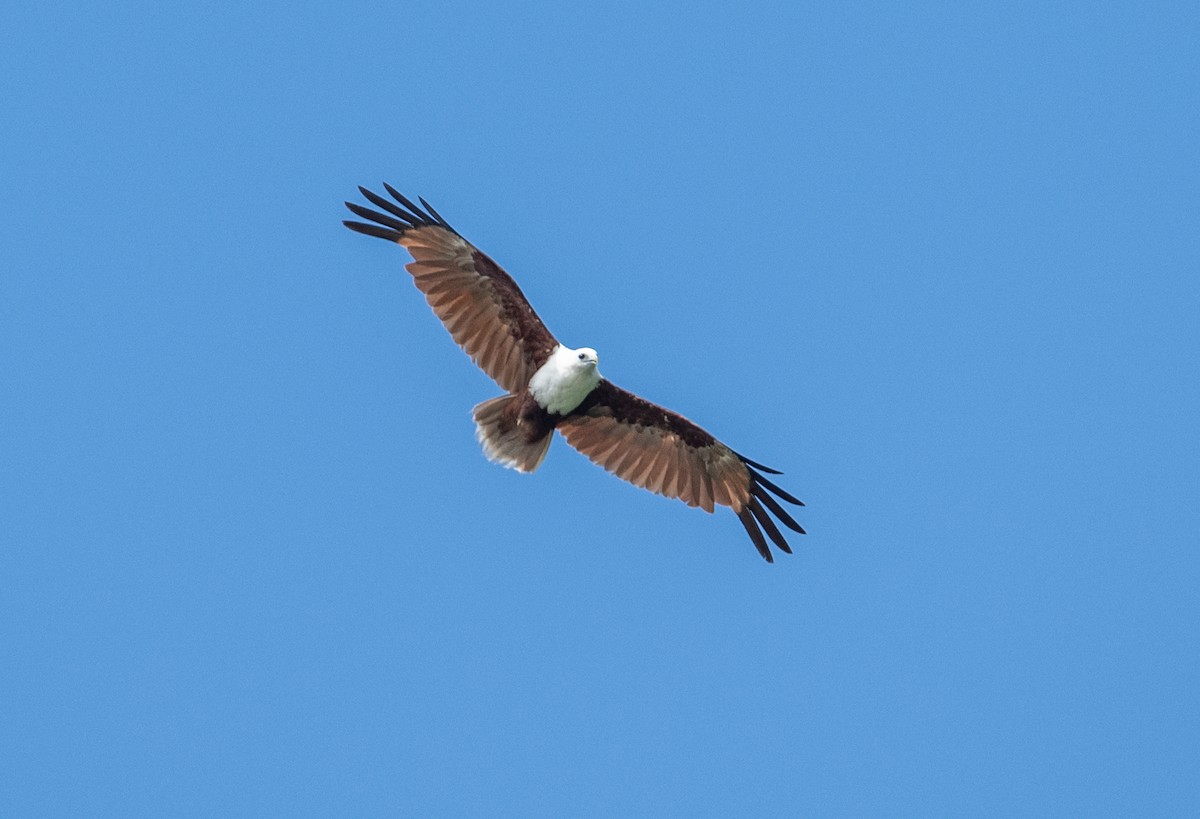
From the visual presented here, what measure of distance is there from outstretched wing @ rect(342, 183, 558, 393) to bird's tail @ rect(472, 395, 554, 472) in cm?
24

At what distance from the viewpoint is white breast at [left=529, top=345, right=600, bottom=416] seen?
1945 centimetres

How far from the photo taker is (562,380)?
64.1ft

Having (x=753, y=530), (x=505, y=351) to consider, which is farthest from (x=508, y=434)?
(x=753, y=530)

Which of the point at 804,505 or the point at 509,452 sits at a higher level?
the point at 804,505

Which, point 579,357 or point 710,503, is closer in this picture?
point 579,357

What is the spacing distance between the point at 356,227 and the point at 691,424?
4.06 metres

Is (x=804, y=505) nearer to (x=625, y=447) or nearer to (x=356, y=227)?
(x=625, y=447)

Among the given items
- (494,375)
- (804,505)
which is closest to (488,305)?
(494,375)

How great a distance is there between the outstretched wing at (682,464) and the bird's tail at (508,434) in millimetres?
563

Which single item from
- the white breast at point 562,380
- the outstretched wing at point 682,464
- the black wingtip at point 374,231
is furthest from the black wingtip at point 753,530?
the black wingtip at point 374,231

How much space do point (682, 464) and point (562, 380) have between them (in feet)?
6.59

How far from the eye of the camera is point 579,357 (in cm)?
1941

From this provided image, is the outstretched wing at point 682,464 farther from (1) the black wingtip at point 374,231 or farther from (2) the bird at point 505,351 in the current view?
(1) the black wingtip at point 374,231

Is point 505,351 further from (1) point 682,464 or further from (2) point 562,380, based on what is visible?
(1) point 682,464
